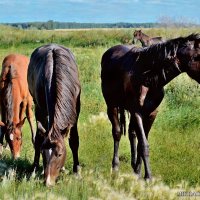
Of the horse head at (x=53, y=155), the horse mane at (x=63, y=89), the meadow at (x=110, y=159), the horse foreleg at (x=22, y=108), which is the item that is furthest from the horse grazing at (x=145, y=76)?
the horse foreleg at (x=22, y=108)

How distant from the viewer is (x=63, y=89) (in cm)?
694

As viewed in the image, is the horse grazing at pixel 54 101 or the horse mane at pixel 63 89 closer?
the horse grazing at pixel 54 101

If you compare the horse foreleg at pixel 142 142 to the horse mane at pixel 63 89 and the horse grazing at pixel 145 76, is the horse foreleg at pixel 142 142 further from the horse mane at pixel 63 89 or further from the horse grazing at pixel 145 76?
the horse mane at pixel 63 89

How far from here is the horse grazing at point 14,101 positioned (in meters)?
9.53

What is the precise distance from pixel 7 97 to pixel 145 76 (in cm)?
421

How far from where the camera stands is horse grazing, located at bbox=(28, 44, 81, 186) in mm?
6039

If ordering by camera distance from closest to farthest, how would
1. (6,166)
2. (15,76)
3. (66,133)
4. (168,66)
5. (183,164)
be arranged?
(66,133), (168,66), (6,166), (183,164), (15,76)

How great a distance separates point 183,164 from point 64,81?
Result: 301 centimetres

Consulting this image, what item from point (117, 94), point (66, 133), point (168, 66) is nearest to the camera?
point (66, 133)

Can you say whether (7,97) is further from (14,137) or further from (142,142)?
(142,142)

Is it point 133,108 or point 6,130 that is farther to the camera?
point 6,130

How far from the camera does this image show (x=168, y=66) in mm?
6836

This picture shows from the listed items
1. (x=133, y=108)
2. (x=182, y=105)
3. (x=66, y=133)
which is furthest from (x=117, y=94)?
(x=182, y=105)

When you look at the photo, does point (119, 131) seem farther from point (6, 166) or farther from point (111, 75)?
point (6, 166)
